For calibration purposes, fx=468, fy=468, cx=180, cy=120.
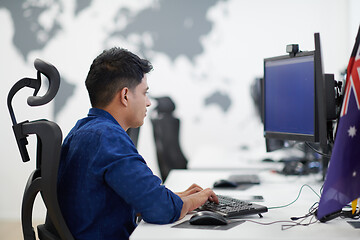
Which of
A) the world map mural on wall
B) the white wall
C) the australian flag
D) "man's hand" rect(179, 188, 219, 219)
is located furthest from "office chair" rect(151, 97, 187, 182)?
the australian flag

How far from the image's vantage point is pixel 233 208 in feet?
5.41

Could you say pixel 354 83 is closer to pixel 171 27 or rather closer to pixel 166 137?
pixel 166 137

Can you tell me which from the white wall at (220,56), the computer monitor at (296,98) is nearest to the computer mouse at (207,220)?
the computer monitor at (296,98)

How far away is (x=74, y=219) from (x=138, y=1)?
4.14 metres

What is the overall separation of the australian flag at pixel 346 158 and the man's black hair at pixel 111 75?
0.73 meters

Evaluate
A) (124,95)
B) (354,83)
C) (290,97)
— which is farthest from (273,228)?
(290,97)

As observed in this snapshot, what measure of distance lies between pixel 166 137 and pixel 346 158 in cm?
273

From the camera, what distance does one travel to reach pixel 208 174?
9.91 ft

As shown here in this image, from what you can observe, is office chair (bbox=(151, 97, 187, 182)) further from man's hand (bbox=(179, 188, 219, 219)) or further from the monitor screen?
man's hand (bbox=(179, 188, 219, 219))

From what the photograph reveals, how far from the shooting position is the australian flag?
1.32 m

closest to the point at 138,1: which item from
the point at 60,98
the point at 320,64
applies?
the point at 60,98

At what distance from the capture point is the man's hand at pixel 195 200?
5.21 feet

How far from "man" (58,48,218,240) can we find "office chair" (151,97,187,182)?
2.21 meters

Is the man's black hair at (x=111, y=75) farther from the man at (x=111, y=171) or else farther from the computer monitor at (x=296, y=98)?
the computer monitor at (x=296, y=98)
